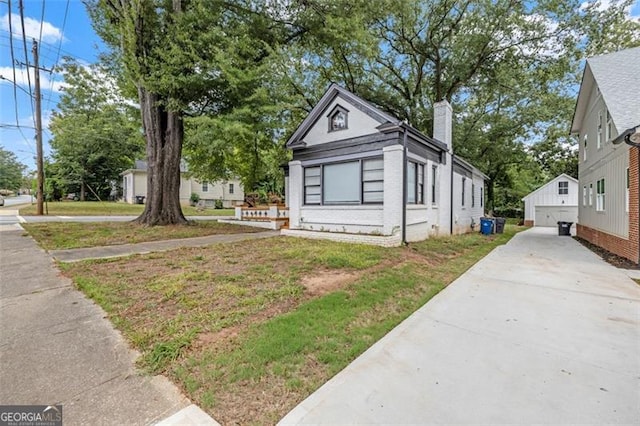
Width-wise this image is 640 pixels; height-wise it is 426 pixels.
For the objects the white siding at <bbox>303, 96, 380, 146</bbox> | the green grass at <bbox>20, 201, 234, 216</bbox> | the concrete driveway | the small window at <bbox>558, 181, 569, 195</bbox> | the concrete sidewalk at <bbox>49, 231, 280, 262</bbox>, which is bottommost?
the concrete driveway

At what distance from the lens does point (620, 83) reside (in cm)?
949

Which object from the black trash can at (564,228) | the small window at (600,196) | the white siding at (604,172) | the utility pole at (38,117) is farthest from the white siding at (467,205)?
the utility pole at (38,117)

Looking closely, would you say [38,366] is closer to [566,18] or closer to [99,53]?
[99,53]

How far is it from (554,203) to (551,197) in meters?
0.56

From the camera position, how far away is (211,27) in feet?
37.2

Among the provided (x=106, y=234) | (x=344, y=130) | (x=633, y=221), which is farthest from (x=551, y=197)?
(x=106, y=234)

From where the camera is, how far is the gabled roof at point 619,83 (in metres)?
8.07

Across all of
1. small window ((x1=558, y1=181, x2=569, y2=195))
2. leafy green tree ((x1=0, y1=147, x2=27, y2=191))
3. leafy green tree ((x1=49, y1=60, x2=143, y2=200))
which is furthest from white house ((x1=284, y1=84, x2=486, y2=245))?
leafy green tree ((x1=0, y1=147, x2=27, y2=191))

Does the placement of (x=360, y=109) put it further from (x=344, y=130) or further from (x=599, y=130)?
(x=599, y=130)

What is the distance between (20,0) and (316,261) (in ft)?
43.8

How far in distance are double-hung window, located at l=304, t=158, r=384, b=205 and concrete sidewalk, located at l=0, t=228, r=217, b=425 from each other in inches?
312

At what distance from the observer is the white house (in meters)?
9.49

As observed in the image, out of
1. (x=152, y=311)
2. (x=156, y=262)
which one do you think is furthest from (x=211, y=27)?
(x=152, y=311)

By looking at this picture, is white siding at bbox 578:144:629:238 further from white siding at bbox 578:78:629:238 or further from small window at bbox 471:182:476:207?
small window at bbox 471:182:476:207
